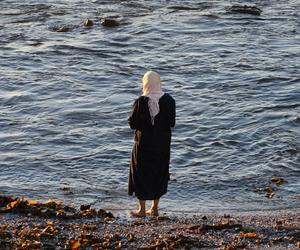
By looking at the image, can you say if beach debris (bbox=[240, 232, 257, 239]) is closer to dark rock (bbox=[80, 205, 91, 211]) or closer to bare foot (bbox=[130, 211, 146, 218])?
bare foot (bbox=[130, 211, 146, 218])

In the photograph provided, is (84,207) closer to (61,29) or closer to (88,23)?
(61,29)

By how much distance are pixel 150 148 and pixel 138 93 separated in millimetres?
6729

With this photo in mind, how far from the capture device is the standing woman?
28.9ft

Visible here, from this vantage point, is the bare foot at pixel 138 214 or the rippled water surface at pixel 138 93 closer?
the bare foot at pixel 138 214

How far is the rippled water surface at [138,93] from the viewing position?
1092 centimetres

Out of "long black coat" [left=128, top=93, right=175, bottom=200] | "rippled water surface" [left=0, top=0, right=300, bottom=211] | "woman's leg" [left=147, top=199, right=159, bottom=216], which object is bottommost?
"rippled water surface" [left=0, top=0, right=300, bottom=211]

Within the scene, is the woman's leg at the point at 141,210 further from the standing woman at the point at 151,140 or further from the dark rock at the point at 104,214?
the dark rock at the point at 104,214

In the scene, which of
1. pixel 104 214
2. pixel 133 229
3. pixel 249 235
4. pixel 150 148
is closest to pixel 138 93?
pixel 150 148

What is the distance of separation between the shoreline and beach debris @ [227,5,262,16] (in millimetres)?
13449

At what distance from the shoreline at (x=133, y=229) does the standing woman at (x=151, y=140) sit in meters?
0.30

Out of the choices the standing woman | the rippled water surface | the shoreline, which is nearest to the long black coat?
the standing woman

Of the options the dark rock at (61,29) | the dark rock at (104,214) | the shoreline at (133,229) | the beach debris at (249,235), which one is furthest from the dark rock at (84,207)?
the dark rock at (61,29)

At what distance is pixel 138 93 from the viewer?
15633 millimetres

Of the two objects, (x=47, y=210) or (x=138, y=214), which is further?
(x=138, y=214)
